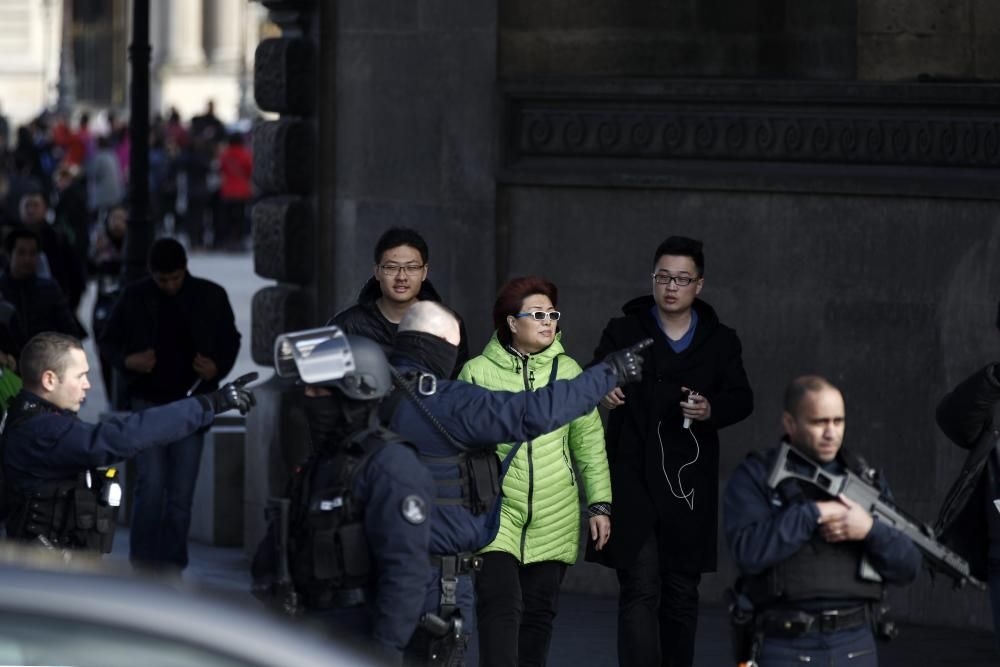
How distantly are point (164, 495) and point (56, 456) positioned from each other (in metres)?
3.35

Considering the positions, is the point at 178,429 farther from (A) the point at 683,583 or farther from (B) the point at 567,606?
(B) the point at 567,606

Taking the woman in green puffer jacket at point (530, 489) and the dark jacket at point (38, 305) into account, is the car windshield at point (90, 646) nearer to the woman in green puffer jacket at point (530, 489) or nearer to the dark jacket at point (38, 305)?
the woman in green puffer jacket at point (530, 489)

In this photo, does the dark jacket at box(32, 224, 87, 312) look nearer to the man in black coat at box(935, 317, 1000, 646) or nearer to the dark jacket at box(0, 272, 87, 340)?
the dark jacket at box(0, 272, 87, 340)

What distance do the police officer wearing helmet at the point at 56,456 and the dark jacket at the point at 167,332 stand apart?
3266mm

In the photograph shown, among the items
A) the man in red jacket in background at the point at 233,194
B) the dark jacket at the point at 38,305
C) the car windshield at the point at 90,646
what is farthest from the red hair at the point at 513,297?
the man in red jacket in background at the point at 233,194

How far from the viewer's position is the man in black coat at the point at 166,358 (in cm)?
1034

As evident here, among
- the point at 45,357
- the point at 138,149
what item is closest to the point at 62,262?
the point at 138,149

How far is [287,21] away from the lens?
11.0 metres

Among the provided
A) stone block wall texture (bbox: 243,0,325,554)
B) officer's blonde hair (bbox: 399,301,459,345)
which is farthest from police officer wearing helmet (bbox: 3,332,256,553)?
stone block wall texture (bbox: 243,0,325,554)

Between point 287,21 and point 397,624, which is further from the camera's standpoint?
point 287,21

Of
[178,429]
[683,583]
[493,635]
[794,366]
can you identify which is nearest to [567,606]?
[794,366]

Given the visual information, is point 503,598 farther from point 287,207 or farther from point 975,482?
point 287,207

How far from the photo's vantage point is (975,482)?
7340 millimetres

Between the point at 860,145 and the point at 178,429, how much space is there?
4236 mm
